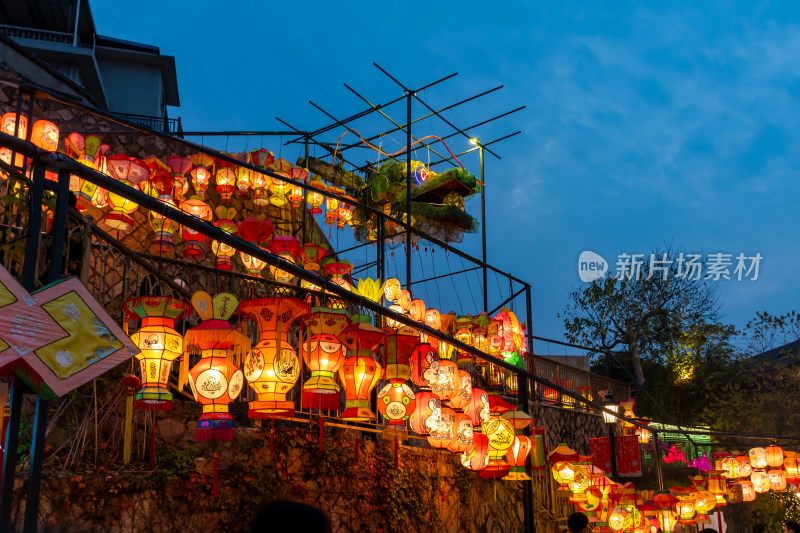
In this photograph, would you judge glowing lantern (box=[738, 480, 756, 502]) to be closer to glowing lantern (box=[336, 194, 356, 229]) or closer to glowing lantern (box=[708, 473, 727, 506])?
glowing lantern (box=[708, 473, 727, 506])

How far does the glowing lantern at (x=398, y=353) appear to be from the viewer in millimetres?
7199

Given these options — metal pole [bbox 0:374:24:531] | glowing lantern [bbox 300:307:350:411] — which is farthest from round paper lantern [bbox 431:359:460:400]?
metal pole [bbox 0:374:24:531]

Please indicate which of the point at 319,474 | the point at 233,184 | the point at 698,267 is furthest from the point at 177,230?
the point at 698,267

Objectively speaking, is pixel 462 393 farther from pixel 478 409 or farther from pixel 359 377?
pixel 359 377

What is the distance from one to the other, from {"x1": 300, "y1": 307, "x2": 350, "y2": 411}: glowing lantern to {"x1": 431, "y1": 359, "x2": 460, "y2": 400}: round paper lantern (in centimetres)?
204

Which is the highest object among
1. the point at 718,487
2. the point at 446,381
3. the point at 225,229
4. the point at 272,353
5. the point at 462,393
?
the point at 225,229

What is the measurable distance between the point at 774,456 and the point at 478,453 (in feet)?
31.5

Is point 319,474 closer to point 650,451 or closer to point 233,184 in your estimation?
point 233,184

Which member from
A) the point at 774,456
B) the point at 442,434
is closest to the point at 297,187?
the point at 442,434

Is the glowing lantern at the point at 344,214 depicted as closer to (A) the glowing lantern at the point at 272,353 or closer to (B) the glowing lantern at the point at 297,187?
(B) the glowing lantern at the point at 297,187

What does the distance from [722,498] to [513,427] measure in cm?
767

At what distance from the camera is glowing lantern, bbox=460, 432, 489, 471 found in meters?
8.24

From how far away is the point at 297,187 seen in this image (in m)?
14.5

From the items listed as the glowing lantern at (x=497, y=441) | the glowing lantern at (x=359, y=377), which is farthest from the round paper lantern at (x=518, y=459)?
the glowing lantern at (x=359, y=377)
